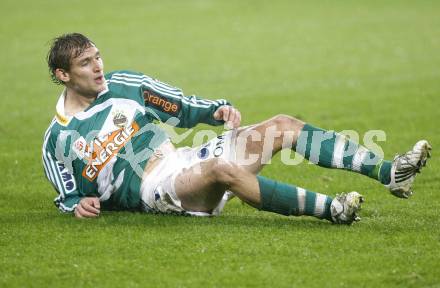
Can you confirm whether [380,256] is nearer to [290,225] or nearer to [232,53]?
[290,225]

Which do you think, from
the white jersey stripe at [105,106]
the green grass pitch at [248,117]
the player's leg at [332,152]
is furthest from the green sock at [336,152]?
the white jersey stripe at [105,106]

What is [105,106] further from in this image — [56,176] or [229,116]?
[229,116]

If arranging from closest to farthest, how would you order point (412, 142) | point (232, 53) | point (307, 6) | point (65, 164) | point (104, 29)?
point (65, 164)
point (412, 142)
point (232, 53)
point (104, 29)
point (307, 6)

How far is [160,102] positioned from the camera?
8562mm

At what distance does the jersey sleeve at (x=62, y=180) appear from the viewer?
8.09 meters

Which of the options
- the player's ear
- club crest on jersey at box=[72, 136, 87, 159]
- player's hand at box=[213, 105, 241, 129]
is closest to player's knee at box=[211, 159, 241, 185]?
player's hand at box=[213, 105, 241, 129]

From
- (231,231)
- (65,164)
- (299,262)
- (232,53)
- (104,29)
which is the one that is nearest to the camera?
(299,262)

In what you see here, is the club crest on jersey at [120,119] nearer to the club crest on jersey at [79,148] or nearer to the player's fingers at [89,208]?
the club crest on jersey at [79,148]

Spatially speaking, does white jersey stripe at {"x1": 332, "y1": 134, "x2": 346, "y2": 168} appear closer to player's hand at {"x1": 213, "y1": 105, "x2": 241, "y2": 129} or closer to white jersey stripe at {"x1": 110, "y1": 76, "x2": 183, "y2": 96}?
player's hand at {"x1": 213, "y1": 105, "x2": 241, "y2": 129}

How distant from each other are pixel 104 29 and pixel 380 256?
64.1 feet

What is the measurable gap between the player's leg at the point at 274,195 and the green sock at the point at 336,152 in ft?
0.98

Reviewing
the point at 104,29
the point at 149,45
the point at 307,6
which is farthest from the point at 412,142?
the point at 307,6

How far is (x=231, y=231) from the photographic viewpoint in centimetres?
756

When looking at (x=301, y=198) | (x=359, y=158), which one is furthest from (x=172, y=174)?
(x=359, y=158)
